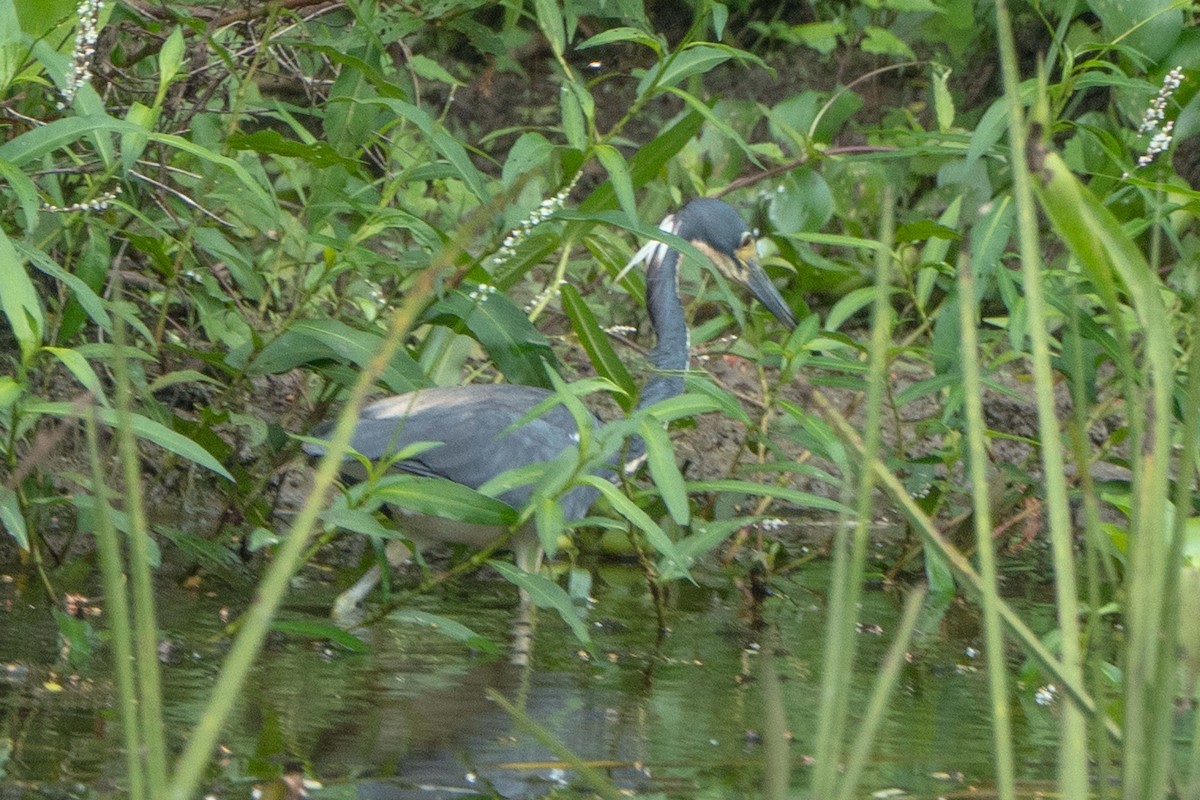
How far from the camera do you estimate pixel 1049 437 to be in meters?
1.36

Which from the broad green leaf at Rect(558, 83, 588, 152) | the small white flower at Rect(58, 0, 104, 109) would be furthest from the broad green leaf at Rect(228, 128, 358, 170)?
the broad green leaf at Rect(558, 83, 588, 152)

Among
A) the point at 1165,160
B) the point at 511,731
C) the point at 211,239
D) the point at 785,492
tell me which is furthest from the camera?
the point at 1165,160

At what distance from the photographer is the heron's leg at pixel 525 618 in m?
3.40

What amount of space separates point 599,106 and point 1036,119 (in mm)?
7056

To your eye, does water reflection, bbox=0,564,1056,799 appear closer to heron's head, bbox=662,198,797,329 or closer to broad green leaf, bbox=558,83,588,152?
broad green leaf, bbox=558,83,588,152

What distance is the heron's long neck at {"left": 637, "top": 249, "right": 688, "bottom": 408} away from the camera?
4562 millimetres

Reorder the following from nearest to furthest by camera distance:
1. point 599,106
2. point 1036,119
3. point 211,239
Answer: point 1036,119
point 211,239
point 599,106

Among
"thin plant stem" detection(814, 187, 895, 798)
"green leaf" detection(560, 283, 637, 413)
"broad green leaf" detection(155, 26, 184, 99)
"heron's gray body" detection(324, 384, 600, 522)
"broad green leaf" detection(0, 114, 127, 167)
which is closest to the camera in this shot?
"thin plant stem" detection(814, 187, 895, 798)

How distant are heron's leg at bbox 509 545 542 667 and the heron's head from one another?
1.36 metres

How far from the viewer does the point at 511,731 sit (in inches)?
110

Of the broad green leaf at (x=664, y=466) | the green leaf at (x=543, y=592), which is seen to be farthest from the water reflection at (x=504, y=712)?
the broad green leaf at (x=664, y=466)

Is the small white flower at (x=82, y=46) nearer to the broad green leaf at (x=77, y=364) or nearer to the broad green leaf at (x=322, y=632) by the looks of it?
the broad green leaf at (x=77, y=364)

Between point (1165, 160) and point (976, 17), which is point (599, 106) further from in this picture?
point (1165, 160)

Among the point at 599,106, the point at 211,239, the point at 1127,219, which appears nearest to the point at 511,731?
the point at 211,239
